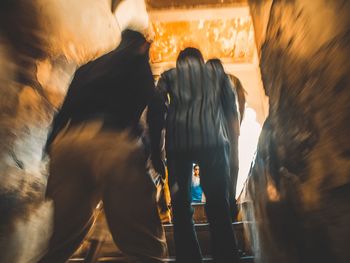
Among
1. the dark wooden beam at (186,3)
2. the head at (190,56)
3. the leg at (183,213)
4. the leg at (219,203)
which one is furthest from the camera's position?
the dark wooden beam at (186,3)

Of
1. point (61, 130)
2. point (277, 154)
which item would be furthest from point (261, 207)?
point (61, 130)

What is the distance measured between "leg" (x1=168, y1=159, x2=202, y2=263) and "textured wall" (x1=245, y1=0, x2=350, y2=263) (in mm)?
545

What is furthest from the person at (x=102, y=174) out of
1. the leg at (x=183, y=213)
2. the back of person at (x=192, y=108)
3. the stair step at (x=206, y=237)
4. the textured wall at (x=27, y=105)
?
the stair step at (x=206, y=237)

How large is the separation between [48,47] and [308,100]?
7.75ft

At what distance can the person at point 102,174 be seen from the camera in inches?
69.8

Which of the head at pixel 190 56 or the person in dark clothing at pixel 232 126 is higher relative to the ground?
the head at pixel 190 56

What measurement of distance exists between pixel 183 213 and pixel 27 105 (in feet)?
5.30

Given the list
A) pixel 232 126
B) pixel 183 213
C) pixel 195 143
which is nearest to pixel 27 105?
pixel 195 143

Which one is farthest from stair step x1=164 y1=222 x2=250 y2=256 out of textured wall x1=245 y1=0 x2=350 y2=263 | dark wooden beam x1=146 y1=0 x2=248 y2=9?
dark wooden beam x1=146 y1=0 x2=248 y2=9

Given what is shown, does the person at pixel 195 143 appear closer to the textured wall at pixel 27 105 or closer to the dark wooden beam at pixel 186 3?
the textured wall at pixel 27 105

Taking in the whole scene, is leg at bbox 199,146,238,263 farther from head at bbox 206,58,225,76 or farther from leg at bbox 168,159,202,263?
head at bbox 206,58,225,76

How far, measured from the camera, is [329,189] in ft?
3.58

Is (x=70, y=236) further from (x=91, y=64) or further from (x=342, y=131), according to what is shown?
(x=342, y=131)


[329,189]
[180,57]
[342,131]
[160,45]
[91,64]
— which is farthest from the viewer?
[160,45]
